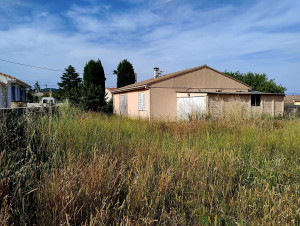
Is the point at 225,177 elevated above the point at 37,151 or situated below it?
below

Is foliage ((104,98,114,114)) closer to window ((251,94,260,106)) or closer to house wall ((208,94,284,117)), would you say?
house wall ((208,94,284,117))

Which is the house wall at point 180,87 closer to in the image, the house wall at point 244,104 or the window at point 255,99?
the house wall at point 244,104

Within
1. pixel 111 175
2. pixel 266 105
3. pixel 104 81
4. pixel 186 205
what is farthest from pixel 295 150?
pixel 104 81

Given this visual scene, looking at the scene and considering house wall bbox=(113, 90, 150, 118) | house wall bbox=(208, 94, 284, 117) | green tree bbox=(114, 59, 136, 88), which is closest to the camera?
house wall bbox=(208, 94, 284, 117)

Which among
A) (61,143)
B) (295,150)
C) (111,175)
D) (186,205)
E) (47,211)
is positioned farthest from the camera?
(295,150)

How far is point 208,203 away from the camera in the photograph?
7.96 feet

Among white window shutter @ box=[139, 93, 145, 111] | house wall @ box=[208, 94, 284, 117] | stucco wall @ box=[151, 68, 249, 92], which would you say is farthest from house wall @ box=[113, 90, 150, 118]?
house wall @ box=[208, 94, 284, 117]

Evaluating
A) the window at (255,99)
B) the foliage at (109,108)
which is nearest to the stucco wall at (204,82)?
the window at (255,99)

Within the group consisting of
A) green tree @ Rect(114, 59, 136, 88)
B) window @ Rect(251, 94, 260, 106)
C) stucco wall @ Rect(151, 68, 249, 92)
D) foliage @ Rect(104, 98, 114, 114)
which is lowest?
foliage @ Rect(104, 98, 114, 114)

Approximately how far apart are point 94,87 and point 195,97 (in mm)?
10082

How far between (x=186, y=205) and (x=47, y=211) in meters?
1.45

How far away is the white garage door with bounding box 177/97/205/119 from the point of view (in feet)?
41.2

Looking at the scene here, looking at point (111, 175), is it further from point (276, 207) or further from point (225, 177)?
point (276, 207)

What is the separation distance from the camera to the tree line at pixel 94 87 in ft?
59.4
